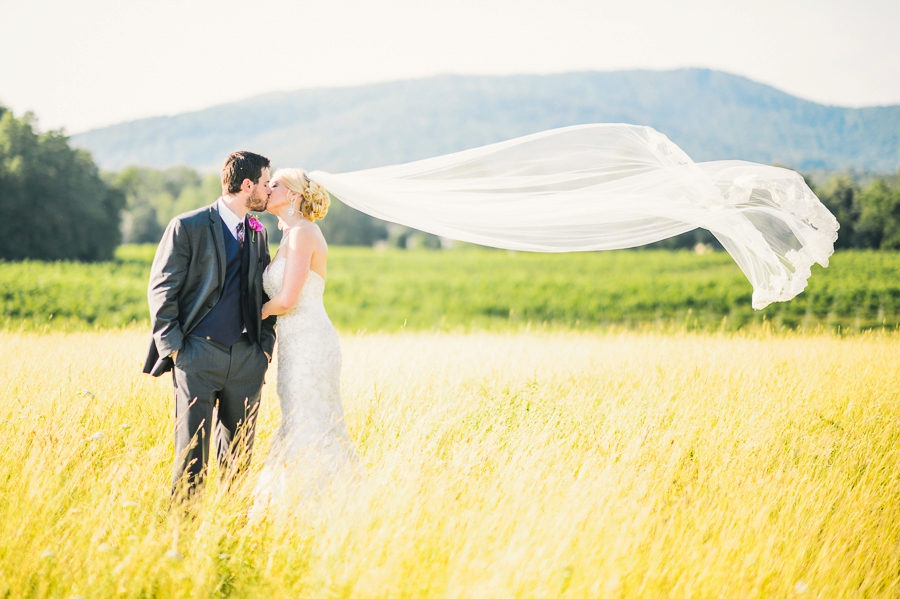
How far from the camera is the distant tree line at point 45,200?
42062mm

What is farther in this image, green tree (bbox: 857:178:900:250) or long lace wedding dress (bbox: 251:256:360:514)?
green tree (bbox: 857:178:900:250)

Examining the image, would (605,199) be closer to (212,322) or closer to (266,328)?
→ (266,328)

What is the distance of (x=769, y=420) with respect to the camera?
5.56 m

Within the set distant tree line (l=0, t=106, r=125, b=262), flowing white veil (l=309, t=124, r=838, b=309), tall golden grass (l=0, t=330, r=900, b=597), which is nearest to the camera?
tall golden grass (l=0, t=330, r=900, b=597)

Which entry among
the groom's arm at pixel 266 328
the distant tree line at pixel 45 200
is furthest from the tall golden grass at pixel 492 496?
the distant tree line at pixel 45 200

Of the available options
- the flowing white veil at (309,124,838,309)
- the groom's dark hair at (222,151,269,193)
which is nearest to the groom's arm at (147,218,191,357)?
the groom's dark hair at (222,151,269,193)

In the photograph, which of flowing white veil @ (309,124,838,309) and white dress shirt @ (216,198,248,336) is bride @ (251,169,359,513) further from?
flowing white veil @ (309,124,838,309)

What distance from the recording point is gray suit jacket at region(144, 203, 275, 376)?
3.71 metres

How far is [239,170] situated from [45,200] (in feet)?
162

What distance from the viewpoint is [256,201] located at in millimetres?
4180

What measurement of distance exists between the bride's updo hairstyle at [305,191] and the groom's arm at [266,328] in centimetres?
35

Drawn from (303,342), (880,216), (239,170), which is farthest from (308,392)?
(880,216)

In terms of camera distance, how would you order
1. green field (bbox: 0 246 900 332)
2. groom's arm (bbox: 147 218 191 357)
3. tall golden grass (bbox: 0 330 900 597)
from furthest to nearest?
green field (bbox: 0 246 900 332), groom's arm (bbox: 147 218 191 357), tall golden grass (bbox: 0 330 900 597)

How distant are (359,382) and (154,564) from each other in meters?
3.56
